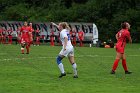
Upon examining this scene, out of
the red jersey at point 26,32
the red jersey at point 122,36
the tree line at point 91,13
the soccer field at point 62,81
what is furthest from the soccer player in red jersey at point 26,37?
the tree line at point 91,13

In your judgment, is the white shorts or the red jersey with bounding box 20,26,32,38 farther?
the red jersey with bounding box 20,26,32,38

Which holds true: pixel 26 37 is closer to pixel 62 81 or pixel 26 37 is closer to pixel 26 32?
pixel 26 32

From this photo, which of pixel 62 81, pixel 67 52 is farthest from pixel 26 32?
pixel 62 81

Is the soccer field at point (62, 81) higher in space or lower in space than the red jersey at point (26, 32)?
lower

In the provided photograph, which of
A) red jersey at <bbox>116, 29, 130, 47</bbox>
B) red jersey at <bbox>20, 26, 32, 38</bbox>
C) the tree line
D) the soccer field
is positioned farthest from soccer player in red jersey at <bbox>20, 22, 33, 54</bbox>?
the tree line

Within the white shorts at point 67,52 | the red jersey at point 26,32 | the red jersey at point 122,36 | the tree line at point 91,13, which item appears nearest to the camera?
the white shorts at point 67,52

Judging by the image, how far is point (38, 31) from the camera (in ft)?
210

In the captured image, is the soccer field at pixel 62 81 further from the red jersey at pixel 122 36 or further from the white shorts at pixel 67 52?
the red jersey at pixel 122 36

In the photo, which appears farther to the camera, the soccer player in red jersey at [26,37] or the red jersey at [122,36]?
the soccer player in red jersey at [26,37]

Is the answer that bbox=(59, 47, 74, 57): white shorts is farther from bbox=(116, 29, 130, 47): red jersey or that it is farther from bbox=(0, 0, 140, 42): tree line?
bbox=(0, 0, 140, 42): tree line

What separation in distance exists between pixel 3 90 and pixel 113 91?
3330mm

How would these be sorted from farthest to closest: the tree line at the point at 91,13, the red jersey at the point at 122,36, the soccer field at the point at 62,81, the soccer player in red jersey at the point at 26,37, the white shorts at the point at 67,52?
the tree line at the point at 91,13, the soccer player in red jersey at the point at 26,37, the red jersey at the point at 122,36, the white shorts at the point at 67,52, the soccer field at the point at 62,81

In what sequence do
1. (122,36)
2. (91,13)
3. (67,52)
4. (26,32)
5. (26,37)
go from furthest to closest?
(91,13) < (26,32) < (26,37) < (122,36) < (67,52)

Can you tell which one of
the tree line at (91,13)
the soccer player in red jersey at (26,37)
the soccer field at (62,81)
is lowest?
the soccer field at (62,81)
